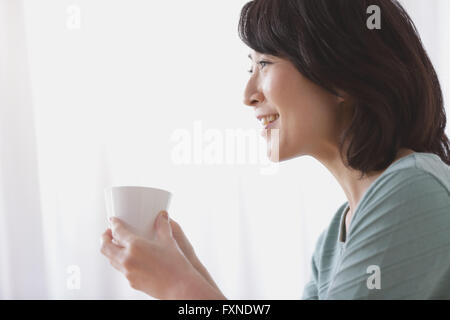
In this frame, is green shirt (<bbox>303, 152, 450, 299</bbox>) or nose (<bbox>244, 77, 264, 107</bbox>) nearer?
green shirt (<bbox>303, 152, 450, 299</bbox>)

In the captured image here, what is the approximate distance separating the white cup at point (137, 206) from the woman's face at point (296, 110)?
0.28m

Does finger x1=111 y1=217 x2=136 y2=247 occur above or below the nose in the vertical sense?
below

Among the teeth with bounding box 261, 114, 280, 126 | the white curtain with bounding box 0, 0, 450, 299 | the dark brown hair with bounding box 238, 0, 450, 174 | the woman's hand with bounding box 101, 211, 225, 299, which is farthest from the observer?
the white curtain with bounding box 0, 0, 450, 299

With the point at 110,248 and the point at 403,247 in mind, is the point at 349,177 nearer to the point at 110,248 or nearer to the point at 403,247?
the point at 403,247

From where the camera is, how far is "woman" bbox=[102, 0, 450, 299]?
27.2 inches

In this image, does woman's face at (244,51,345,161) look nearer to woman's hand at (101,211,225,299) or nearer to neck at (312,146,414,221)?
neck at (312,146,414,221)

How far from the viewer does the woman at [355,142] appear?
2.27ft

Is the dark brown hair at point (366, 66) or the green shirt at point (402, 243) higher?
the dark brown hair at point (366, 66)
